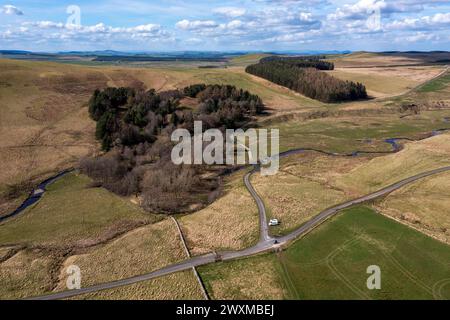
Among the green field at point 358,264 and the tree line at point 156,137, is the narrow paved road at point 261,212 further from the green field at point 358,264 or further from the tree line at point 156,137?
the tree line at point 156,137

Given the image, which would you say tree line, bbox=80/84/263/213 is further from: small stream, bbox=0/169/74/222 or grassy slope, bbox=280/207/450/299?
grassy slope, bbox=280/207/450/299

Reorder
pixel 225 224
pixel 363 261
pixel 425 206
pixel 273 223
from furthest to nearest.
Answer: pixel 225 224 → pixel 425 206 → pixel 273 223 → pixel 363 261

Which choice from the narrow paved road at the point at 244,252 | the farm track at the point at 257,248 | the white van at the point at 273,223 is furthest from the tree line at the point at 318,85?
the white van at the point at 273,223

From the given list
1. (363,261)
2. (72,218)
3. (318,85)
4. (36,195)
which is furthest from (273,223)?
(318,85)

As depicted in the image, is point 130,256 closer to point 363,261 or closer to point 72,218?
point 72,218
